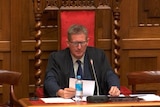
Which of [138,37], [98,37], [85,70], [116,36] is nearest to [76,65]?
[85,70]

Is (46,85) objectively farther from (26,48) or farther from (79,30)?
(26,48)

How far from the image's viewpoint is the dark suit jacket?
424 cm

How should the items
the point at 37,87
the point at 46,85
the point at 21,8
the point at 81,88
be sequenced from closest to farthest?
the point at 81,88 → the point at 46,85 → the point at 37,87 → the point at 21,8

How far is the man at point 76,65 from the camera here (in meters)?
4.16

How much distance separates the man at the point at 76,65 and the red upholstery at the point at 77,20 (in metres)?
0.70

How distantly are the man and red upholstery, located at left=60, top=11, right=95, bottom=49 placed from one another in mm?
697

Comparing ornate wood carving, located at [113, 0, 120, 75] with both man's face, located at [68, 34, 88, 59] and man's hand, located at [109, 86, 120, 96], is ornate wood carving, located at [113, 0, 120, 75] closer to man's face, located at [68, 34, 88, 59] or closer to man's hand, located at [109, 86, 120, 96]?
man's face, located at [68, 34, 88, 59]

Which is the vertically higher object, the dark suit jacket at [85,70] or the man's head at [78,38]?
the man's head at [78,38]

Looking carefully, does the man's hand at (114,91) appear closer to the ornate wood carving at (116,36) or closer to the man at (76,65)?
the man at (76,65)

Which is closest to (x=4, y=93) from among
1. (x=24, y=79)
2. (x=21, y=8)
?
(x=24, y=79)

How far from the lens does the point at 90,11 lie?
5.13 metres

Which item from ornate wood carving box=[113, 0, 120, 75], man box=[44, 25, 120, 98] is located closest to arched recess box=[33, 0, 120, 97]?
ornate wood carving box=[113, 0, 120, 75]

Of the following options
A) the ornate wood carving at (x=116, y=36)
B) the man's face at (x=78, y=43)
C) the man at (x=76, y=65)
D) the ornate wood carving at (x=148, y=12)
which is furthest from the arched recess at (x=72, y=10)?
the man's face at (x=78, y=43)

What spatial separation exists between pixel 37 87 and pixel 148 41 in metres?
1.51
